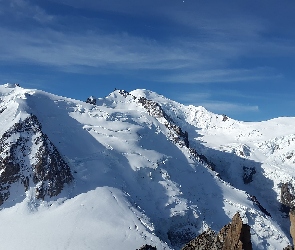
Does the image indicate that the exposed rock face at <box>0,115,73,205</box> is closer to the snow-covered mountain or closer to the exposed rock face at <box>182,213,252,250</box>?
the snow-covered mountain

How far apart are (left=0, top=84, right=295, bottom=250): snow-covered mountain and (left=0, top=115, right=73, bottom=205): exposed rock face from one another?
0.68 ft

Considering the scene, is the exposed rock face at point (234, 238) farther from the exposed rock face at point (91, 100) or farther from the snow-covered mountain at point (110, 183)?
the exposed rock face at point (91, 100)

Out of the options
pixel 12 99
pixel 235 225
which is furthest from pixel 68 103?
pixel 235 225

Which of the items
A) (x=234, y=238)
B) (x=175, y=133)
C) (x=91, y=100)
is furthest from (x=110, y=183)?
(x=234, y=238)

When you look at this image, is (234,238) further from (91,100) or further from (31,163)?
(91,100)

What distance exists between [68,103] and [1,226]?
1785 inches

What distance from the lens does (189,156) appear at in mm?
99188

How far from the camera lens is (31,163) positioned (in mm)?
76250

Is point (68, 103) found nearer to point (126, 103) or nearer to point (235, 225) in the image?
point (126, 103)

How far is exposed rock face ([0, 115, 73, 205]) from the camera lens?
73250 millimetres

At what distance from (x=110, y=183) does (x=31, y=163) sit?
17097 mm

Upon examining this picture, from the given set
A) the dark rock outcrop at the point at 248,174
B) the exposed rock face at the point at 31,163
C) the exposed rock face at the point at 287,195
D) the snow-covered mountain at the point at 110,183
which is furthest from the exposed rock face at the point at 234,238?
the dark rock outcrop at the point at 248,174

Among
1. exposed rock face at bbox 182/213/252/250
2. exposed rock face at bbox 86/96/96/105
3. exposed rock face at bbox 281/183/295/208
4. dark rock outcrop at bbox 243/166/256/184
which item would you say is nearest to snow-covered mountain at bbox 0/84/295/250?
dark rock outcrop at bbox 243/166/256/184

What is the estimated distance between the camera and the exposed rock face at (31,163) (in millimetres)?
73250
